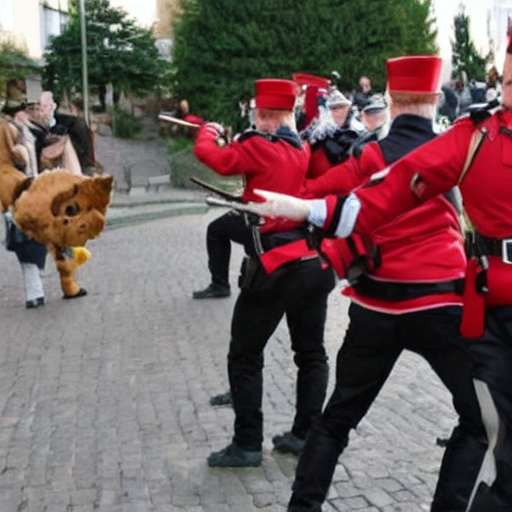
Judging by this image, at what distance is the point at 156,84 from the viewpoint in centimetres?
3694

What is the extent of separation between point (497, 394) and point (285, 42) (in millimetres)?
30224

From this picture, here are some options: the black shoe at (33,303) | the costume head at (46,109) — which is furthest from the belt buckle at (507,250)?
the costume head at (46,109)

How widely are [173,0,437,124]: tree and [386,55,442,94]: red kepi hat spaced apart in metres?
28.2

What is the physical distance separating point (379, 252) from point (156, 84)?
33.5 m

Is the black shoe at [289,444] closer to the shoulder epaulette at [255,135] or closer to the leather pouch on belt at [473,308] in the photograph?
the shoulder epaulette at [255,135]

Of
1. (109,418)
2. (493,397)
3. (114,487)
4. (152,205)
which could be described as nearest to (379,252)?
(493,397)

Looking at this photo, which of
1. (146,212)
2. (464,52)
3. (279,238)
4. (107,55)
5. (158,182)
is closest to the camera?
(279,238)

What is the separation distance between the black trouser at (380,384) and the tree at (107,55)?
32.4m

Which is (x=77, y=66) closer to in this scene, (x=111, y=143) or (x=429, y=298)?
(x=111, y=143)

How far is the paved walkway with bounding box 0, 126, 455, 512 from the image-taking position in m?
5.00

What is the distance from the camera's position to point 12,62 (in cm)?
3319

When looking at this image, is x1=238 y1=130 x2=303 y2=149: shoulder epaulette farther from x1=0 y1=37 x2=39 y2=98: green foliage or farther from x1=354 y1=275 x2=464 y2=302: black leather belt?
x1=0 y1=37 x2=39 y2=98: green foliage

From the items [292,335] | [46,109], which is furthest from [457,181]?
[46,109]

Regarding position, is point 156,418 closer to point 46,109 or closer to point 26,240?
point 26,240
